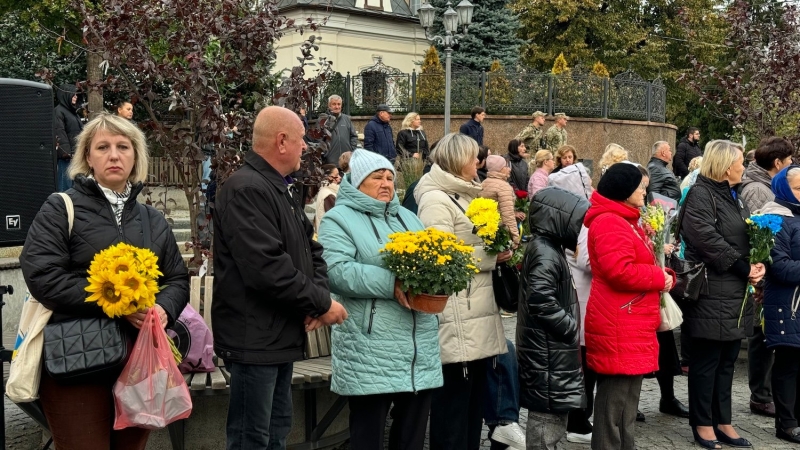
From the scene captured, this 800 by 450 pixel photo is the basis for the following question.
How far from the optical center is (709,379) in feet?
21.2

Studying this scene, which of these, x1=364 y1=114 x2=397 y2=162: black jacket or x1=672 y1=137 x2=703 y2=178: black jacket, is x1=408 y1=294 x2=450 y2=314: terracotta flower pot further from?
x1=672 y1=137 x2=703 y2=178: black jacket

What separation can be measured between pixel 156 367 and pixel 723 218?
172 inches

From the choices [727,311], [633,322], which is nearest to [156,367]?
[633,322]

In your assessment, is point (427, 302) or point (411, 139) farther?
point (411, 139)

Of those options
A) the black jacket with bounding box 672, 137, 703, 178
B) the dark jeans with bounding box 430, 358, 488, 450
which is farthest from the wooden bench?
the black jacket with bounding box 672, 137, 703, 178

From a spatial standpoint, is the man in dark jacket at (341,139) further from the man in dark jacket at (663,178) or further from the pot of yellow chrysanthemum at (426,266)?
the pot of yellow chrysanthemum at (426,266)

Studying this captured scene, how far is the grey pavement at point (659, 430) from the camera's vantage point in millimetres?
6410

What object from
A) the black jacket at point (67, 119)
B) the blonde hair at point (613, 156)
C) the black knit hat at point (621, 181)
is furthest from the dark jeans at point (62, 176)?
the black knit hat at point (621, 181)

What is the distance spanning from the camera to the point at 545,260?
5.26 meters

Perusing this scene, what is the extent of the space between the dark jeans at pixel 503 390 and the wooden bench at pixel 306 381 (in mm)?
1054

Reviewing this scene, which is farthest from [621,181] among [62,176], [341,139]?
[341,139]

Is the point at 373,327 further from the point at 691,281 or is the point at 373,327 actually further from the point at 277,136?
the point at 691,281

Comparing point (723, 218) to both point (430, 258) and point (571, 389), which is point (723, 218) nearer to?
point (571, 389)

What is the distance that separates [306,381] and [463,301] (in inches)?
43.8
